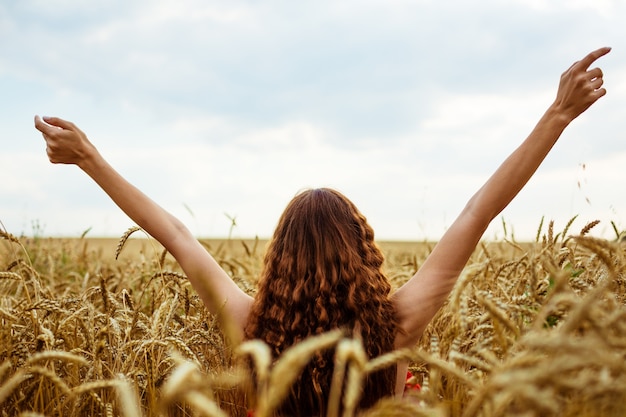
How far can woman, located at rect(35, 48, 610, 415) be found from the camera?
1.73m

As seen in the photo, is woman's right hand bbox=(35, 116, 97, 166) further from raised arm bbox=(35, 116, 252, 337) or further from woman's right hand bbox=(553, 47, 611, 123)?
woman's right hand bbox=(553, 47, 611, 123)

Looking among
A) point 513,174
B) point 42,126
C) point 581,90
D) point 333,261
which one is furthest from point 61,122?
point 581,90

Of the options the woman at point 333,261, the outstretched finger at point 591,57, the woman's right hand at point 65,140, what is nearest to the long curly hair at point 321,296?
the woman at point 333,261

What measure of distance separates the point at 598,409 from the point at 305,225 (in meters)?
1.19

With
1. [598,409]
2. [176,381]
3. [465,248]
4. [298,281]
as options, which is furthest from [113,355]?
[598,409]

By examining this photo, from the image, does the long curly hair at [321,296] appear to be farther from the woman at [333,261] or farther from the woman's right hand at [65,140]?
the woman's right hand at [65,140]

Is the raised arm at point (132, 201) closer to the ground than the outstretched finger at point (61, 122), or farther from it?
closer to the ground

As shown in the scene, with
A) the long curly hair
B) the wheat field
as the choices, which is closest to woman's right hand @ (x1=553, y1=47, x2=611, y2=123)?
the wheat field

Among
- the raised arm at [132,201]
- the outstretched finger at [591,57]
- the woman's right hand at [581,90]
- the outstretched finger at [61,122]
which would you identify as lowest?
the raised arm at [132,201]

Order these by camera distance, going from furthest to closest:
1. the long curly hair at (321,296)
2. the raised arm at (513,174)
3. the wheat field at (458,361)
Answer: the long curly hair at (321,296) < the raised arm at (513,174) < the wheat field at (458,361)

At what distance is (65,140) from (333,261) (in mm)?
940

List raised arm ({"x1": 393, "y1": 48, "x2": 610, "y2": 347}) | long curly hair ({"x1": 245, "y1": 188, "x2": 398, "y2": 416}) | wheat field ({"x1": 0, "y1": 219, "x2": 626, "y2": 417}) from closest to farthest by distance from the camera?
wheat field ({"x1": 0, "y1": 219, "x2": 626, "y2": 417}) → raised arm ({"x1": 393, "y1": 48, "x2": 610, "y2": 347}) → long curly hair ({"x1": 245, "y1": 188, "x2": 398, "y2": 416})

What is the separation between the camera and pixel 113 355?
2051mm

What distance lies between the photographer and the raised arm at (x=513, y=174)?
1703 mm
